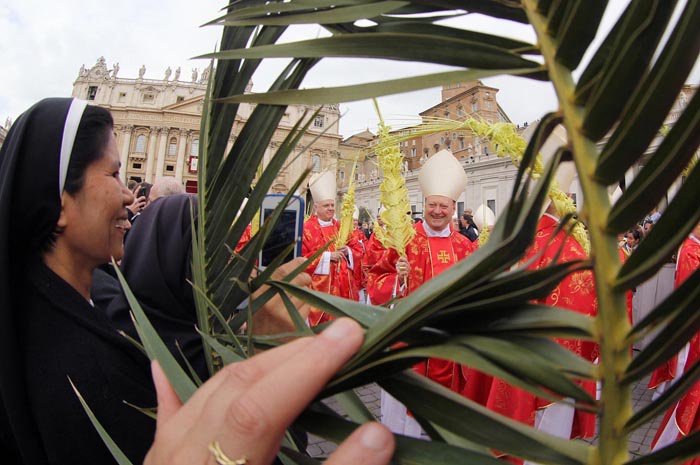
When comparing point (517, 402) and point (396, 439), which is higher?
point (396, 439)

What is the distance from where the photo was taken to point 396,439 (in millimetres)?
448

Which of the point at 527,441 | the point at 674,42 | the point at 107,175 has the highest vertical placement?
the point at 107,175

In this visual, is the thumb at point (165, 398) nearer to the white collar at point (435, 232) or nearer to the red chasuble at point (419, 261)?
the red chasuble at point (419, 261)

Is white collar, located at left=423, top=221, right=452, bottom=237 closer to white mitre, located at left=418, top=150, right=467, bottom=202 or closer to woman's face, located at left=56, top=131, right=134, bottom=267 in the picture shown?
white mitre, located at left=418, top=150, right=467, bottom=202

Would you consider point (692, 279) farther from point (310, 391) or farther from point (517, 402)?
point (517, 402)

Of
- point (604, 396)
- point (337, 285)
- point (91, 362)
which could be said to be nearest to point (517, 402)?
point (91, 362)

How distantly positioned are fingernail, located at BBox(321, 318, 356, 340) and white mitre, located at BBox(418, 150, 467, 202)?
477 cm

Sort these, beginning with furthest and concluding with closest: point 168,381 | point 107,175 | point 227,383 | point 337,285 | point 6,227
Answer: point 337,285 < point 107,175 < point 6,227 < point 168,381 < point 227,383

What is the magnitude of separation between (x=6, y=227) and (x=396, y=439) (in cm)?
123

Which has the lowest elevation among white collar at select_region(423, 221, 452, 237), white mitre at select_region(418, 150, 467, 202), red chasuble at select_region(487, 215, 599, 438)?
red chasuble at select_region(487, 215, 599, 438)

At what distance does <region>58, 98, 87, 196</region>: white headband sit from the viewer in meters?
1.29

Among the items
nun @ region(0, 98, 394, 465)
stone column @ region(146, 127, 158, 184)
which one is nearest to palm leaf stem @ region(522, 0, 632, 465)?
nun @ region(0, 98, 394, 465)

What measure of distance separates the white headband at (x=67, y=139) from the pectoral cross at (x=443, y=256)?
3.90m

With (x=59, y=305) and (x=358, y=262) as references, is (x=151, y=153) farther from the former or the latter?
(x=59, y=305)
